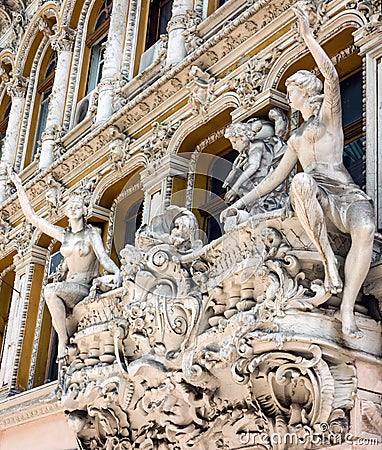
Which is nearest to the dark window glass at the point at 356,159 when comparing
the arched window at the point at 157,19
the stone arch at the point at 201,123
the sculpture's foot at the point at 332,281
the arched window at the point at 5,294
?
the sculpture's foot at the point at 332,281

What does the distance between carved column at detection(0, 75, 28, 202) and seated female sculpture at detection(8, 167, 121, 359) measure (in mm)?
5888

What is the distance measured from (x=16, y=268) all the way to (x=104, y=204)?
264 centimetres

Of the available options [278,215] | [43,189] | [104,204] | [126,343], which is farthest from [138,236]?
[43,189]

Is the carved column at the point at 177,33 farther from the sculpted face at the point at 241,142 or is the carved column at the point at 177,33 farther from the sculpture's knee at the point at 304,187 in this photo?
the sculpture's knee at the point at 304,187

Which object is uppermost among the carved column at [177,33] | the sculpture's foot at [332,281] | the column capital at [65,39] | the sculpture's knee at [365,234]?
the column capital at [65,39]

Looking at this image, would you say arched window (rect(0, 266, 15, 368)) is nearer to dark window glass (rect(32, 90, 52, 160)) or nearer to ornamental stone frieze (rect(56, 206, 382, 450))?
dark window glass (rect(32, 90, 52, 160))

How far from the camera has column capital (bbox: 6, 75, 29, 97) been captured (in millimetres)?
18391

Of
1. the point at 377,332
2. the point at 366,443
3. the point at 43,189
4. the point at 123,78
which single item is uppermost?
the point at 123,78

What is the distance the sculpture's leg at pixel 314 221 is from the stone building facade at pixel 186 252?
0.65ft

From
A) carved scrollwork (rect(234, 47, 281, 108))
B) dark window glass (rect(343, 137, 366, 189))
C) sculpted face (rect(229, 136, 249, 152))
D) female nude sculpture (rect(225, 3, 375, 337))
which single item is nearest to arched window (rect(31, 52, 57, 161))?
carved scrollwork (rect(234, 47, 281, 108))

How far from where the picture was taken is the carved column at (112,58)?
14305mm

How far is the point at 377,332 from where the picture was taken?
804 cm

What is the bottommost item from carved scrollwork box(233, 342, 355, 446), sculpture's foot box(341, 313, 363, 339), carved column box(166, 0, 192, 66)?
carved scrollwork box(233, 342, 355, 446)

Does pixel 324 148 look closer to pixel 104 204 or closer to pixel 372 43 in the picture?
pixel 372 43
